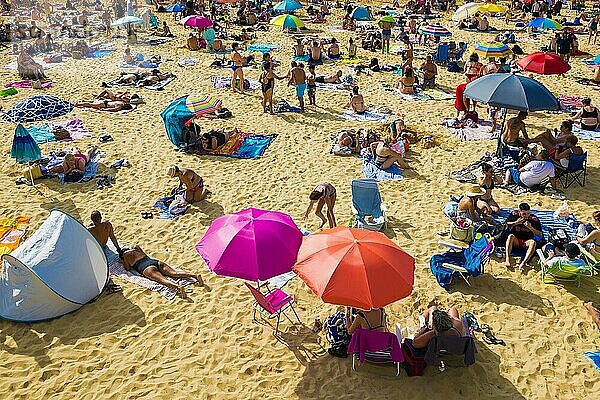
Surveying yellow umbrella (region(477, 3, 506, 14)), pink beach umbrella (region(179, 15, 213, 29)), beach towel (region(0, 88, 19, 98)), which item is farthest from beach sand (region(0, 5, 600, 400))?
yellow umbrella (region(477, 3, 506, 14))

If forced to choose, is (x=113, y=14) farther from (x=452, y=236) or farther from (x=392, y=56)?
(x=452, y=236)

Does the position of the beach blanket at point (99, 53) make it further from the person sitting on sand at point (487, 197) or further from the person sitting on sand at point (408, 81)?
the person sitting on sand at point (487, 197)

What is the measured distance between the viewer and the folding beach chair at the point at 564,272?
6.56 m

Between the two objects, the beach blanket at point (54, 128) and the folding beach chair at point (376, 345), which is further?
the beach blanket at point (54, 128)

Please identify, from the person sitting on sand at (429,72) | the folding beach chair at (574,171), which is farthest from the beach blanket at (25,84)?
the folding beach chair at (574,171)

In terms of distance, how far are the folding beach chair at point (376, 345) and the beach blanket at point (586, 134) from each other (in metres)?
8.77

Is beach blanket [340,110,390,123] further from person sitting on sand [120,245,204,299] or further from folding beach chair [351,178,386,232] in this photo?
person sitting on sand [120,245,204,299]

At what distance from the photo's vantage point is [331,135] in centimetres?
1205

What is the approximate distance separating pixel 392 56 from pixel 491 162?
10.5m

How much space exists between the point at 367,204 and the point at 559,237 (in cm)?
293

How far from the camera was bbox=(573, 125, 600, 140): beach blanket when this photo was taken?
11430 millimetres

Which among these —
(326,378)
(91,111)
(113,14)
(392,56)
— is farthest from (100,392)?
(113,14)

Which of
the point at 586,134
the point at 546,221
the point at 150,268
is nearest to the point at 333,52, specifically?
the point at 586,134

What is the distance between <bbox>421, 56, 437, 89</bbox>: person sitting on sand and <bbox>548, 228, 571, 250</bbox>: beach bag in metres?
8.29
